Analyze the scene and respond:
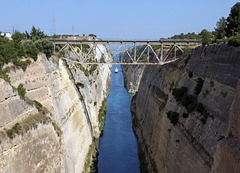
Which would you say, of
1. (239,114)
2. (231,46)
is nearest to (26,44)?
(231,46)

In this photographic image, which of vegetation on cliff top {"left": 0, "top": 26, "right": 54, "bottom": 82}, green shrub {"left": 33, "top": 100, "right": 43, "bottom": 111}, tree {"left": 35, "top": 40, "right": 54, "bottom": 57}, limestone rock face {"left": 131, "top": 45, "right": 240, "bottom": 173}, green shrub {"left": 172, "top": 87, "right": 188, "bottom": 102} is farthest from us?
tree {"left": 35, "top": 40, "right": 54, "bottom": 57}

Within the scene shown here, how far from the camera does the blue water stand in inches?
1172

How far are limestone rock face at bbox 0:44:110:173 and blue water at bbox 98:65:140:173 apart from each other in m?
3.13

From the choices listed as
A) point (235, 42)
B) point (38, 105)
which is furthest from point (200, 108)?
point (38, 105)

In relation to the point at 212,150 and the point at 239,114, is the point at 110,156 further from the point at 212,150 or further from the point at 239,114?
the point at 239,114

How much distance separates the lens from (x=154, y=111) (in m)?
31.2

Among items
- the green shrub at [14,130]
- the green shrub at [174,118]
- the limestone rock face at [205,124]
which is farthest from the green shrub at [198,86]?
the green shrub at [14,130]

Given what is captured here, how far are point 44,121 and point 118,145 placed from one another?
19012mm

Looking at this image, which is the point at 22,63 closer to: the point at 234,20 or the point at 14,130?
the point at 14,130

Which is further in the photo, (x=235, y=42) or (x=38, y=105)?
(x=38, y=105)

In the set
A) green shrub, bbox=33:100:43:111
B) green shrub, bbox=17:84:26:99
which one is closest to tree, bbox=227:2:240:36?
green shrub, bbox=33:100:43:111

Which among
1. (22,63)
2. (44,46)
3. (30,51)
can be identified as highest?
(44,46)

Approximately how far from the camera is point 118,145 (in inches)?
1422

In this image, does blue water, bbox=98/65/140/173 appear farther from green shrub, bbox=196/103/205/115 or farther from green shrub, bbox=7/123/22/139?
green shrub, bbox=7/123/22/139
